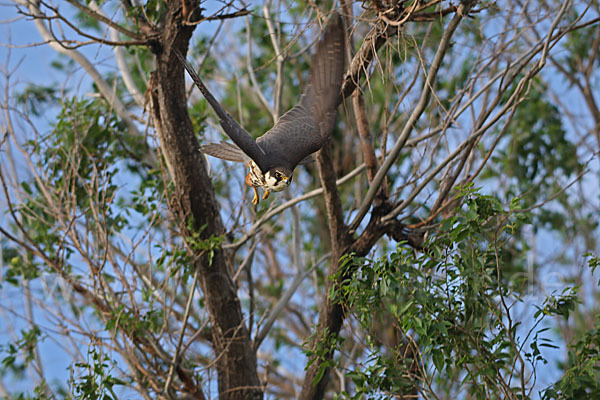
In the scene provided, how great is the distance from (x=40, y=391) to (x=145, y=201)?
1.42 m

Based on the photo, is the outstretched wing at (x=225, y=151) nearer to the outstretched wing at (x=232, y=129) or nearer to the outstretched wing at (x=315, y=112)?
the outstretched wing at (x=315, y=112)

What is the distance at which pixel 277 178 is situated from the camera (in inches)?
116

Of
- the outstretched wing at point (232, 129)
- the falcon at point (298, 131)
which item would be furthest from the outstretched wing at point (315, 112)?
the outstretched wing at point (232, 129)

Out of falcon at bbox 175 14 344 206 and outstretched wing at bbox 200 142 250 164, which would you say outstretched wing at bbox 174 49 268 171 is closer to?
falcon at bbox 175 14 344 206

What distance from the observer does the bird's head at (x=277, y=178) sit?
9.61 feet

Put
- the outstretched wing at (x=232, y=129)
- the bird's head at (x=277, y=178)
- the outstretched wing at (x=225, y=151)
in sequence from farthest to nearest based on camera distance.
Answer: the outstretched wing at (x=225, y=151)
the bird's head at (x=277, y=178)
the outstretched wing at (x=232, y=129)

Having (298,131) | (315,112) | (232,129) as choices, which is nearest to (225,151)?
(298,131)

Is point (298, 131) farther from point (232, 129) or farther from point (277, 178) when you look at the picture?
point (232, 129)

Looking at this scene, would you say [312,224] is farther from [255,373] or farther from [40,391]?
[40,391]

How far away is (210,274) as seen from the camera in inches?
174

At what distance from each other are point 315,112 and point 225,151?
0.52 meters

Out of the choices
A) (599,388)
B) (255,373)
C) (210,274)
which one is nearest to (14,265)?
(210,274)

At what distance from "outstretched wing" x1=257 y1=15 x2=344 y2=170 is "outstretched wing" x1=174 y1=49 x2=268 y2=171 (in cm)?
13

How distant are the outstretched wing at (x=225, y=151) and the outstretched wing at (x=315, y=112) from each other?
182 millimetres
